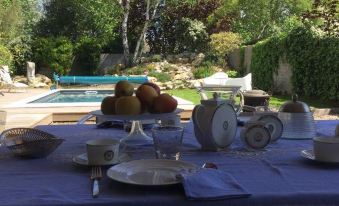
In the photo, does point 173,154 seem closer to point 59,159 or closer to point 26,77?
point 59,159

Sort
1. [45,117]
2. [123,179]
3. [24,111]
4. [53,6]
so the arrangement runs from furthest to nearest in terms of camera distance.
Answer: [53,6], [24,111], [45,117], [123,179]

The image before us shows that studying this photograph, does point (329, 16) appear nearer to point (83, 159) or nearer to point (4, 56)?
point (83, 159)

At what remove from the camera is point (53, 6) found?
51.2 ft

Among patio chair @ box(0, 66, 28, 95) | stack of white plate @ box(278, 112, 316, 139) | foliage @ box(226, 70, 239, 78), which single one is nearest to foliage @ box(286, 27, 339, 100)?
foliage @ box(226, 70, 239, 78)

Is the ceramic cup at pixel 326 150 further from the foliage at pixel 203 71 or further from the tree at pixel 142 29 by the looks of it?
the tree at pixel 142 29

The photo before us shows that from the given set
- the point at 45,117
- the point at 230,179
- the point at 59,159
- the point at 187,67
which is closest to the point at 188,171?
the point at 230,179

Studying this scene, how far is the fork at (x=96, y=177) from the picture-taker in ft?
3.27

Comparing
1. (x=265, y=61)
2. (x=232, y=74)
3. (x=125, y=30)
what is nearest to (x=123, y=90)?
(x=265, y=61)

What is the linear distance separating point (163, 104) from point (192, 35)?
12.8m

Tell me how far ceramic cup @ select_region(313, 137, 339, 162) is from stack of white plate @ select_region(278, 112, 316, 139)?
1.28 feet

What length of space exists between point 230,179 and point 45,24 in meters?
15.5

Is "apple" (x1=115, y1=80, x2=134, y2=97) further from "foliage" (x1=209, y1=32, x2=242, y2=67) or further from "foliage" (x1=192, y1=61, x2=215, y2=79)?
"foliage" (x1=209, y1=32, x2=242, y2=67)

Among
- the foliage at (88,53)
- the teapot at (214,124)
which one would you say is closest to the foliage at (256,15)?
the foliage at (88,53)

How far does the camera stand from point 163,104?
1552 mm
